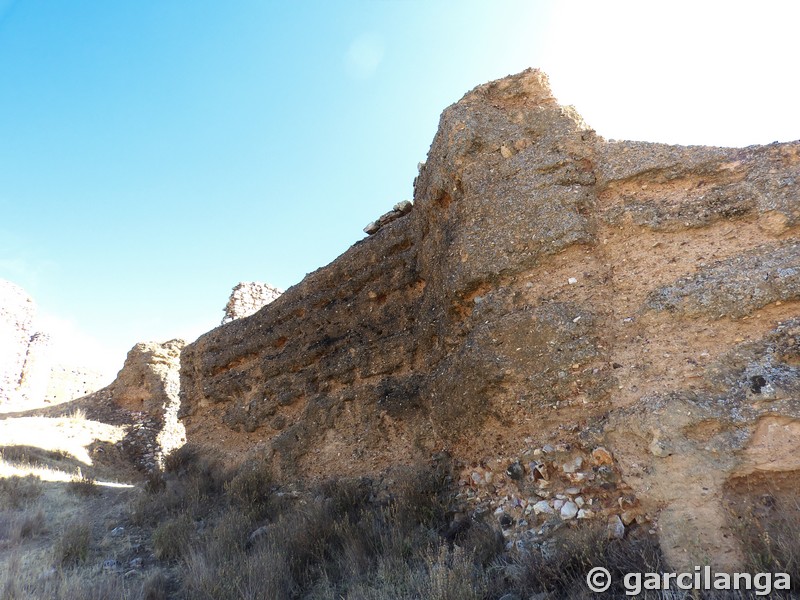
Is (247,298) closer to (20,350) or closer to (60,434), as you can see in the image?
(60,434)

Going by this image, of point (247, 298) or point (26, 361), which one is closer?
point (247, 298)

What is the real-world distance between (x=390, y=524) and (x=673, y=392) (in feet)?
8.46

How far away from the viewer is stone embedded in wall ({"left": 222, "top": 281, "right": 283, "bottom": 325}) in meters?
12.1

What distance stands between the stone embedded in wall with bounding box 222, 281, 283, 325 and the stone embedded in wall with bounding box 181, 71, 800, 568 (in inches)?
234

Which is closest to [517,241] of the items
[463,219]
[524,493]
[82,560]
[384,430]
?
[463,219]

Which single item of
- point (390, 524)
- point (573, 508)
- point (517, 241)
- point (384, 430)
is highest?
point (517, 241)

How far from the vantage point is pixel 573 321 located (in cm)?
391

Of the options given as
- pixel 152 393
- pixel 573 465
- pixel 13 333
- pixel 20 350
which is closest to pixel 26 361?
pixel 20 350

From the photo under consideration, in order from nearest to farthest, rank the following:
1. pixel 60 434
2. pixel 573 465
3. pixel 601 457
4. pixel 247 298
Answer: pixel 601 457
pixel 573 465
pixel 60 434
pixel 247 298

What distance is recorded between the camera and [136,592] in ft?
13.0

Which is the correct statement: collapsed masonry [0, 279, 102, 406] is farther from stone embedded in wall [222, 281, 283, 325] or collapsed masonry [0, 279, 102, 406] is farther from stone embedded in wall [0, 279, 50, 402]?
stone embedded in wall [222, 281, 283, 325]

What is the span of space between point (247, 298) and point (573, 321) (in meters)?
10.1

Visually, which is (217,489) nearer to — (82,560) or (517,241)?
(82,560)

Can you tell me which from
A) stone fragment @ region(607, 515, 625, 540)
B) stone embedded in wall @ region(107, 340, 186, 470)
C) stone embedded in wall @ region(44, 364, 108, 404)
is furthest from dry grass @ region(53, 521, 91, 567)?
stone embedded in wall @ region(44, 364, 108, 404)
